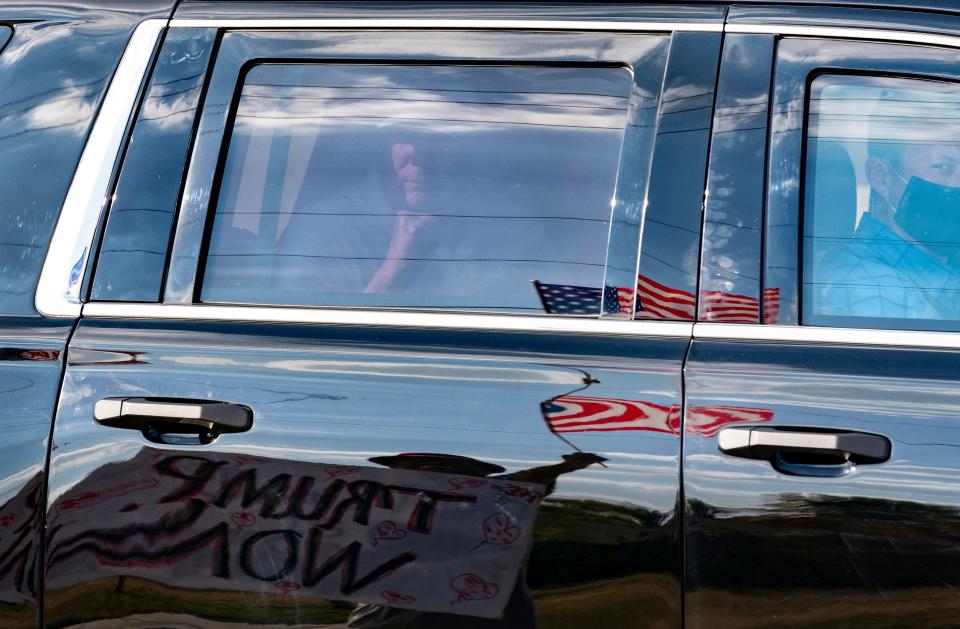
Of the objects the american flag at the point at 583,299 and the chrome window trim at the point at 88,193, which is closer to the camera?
the american flag at the point at 583,299

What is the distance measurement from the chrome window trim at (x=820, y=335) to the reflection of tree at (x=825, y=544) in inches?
11.1

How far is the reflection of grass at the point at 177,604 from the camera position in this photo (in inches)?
66.5

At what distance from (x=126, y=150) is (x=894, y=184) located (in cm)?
145

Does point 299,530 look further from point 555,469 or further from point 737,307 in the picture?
point 737,307

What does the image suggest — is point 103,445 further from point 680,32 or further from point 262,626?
point 680,32

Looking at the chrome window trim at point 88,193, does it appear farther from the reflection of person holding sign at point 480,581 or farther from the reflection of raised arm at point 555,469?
the reflection of raised arm at point 555,469

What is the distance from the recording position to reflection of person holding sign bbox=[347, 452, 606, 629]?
1.65 meters

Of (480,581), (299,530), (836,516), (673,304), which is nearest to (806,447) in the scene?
(836,516)

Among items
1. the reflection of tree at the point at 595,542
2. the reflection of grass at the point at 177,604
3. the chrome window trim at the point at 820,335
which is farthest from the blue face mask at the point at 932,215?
the reflection of grass at the point at 177,604

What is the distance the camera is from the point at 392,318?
Result: 5.98 ft

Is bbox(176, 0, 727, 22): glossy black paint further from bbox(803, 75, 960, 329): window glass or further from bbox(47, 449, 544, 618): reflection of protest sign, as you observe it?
bbox(47, 449, 544, 618): reflection of protest sign

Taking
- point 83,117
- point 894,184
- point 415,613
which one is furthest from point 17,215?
point 894,184

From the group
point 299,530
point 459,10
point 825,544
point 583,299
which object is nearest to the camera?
point 825,544

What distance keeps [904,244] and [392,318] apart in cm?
92
